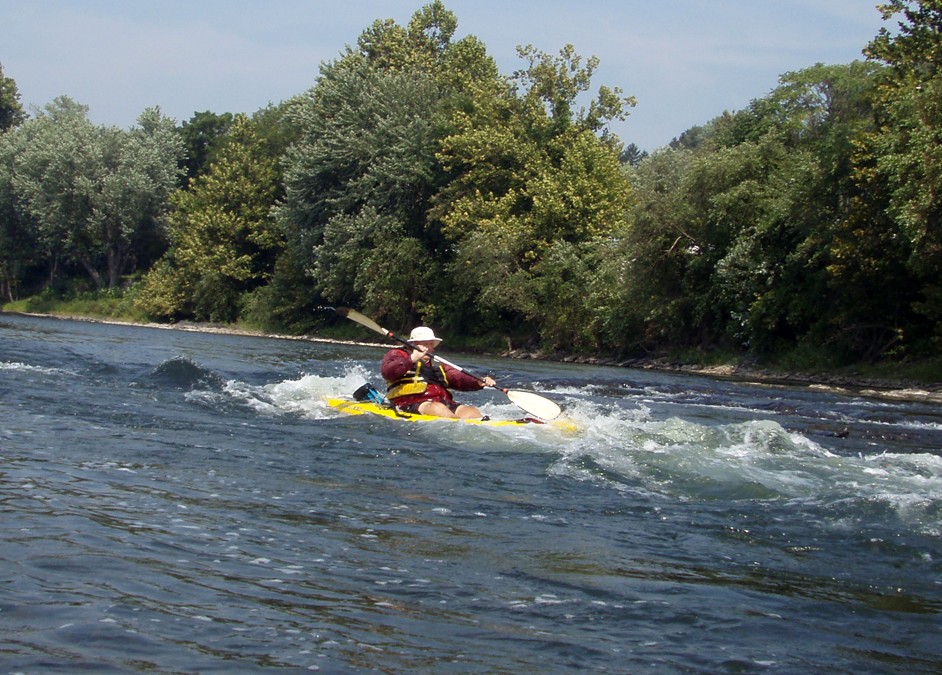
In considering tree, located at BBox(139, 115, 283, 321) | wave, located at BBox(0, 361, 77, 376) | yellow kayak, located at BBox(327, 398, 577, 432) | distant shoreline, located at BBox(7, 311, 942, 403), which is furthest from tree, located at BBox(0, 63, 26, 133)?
yellow kayak, located at BBox(327, 398, 577, 432)

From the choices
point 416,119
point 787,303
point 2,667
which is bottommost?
point 2,667

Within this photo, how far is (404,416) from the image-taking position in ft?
40.6

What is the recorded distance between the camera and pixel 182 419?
1163cm

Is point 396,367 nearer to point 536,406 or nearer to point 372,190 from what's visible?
point 536,406

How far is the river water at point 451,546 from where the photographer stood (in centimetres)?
473

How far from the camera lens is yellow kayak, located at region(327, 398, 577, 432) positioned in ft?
38.4

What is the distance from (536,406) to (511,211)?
2468 cm

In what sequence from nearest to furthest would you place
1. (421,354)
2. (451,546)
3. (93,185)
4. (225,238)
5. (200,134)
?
1. (451,546)
2. (421,354)
3. (225,238)
4. (93,185)
5. (200,134)

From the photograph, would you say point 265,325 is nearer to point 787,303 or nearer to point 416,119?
point 416,119

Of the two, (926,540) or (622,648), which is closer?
(622,648)

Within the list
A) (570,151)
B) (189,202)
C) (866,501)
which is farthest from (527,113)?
(866,501)

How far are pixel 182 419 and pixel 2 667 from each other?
760 cm

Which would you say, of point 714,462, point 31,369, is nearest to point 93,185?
point 31,369

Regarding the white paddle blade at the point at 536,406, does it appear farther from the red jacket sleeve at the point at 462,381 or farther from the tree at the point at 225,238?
the tree at the point at 225,238
